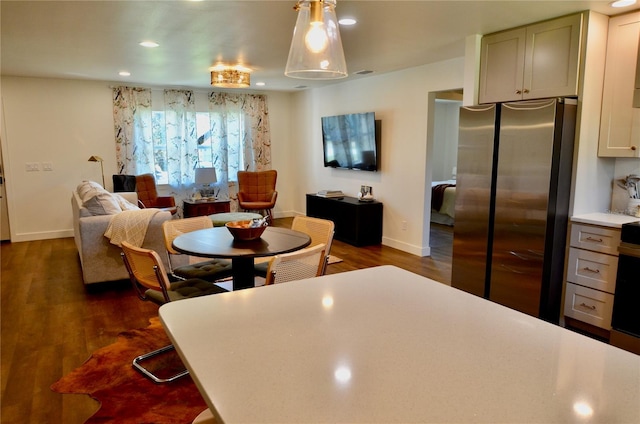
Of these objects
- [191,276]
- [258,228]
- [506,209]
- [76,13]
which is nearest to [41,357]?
[191,276]

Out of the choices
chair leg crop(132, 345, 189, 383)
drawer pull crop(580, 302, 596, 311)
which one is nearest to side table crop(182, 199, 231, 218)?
chair leg crop(132, 345, 189, 383)

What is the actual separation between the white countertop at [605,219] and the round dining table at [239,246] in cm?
212

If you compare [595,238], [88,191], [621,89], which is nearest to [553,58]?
[621,89]

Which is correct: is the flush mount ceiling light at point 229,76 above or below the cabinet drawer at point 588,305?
above

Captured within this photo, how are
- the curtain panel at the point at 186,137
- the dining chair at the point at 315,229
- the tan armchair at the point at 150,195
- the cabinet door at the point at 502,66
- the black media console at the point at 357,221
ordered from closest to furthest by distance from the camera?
the dining chair at the point at 315,229, the cabinet door at the point at 502,66, the black media console at the point at 357,221, the tan armchair at the point at 150,195, the curtain panel at the point at 186,137

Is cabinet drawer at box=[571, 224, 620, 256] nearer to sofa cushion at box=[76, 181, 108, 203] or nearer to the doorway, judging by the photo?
the doorway

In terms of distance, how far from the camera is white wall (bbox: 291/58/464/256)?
17.4ft

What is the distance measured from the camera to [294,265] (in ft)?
7.84

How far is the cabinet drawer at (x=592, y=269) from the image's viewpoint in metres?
3.10

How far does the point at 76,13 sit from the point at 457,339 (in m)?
3.58

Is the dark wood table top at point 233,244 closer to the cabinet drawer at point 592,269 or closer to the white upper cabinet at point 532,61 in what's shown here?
the cabinet drawer at point 592,269

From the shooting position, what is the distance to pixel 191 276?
3.11 meters

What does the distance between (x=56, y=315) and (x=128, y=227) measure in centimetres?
97

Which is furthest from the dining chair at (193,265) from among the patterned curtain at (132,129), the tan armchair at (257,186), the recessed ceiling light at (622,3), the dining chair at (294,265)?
the patterned curtain at (132,129)
